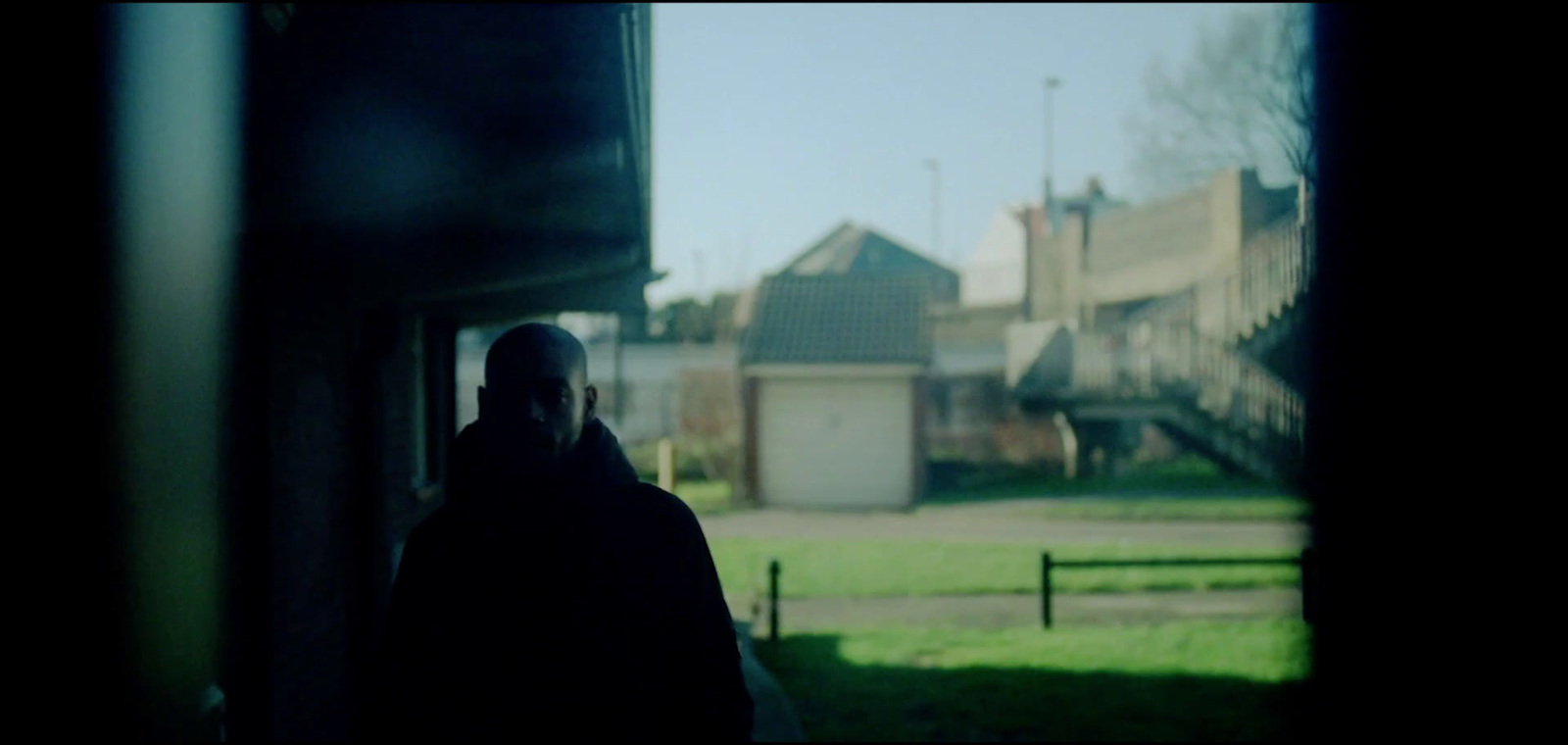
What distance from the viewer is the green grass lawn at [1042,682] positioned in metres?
8.70

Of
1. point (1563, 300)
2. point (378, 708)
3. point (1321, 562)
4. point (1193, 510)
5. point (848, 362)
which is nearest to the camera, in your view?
point (378, 708)

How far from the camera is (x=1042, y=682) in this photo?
33.5 ft

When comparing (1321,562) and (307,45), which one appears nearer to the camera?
(1321,562)

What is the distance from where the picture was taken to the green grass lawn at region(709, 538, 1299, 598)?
50.5 ft

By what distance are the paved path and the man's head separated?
18.0 meters

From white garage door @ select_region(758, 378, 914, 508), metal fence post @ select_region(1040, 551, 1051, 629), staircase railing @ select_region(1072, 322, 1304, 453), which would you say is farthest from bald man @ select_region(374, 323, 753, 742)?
white garage door @ select_region(758, 378, 914, 508)

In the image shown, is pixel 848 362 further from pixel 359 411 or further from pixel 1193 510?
pixel 359 411

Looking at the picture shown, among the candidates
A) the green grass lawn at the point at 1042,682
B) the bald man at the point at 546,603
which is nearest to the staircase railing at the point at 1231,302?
the green grass lawn at the point at 1042,682

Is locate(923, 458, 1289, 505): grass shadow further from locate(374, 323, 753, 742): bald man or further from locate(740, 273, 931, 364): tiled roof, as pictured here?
locate(374, 323, 753, 742): bald man

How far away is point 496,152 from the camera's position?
535cm

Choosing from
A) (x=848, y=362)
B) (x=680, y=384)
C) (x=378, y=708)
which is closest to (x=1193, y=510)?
(x=848, y=362)

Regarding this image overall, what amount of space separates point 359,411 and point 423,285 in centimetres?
73

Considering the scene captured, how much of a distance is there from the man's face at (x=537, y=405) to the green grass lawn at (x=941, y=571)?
1207 centimetres

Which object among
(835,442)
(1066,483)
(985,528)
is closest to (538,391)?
(985,528)
